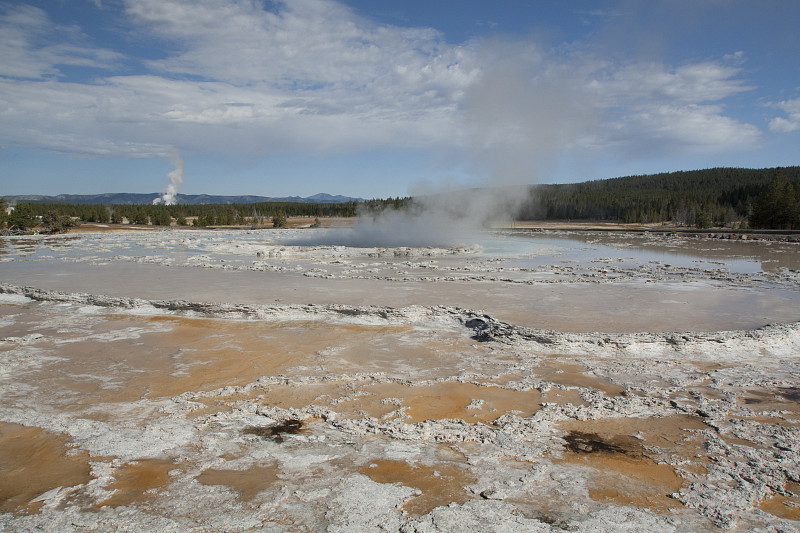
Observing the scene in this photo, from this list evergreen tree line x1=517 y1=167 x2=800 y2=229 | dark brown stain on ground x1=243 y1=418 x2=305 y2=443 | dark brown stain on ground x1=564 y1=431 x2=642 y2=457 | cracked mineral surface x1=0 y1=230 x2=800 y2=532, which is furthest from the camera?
evergreen tree line x1=517 y1=167 x2=800 y2=229

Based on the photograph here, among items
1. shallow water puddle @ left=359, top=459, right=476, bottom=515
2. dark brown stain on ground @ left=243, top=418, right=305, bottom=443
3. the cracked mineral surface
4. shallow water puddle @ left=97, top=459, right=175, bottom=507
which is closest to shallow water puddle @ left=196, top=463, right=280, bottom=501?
the cracked mineral surface

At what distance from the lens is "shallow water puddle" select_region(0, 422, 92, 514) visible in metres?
4.04

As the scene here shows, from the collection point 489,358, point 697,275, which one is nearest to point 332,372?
point 489,358

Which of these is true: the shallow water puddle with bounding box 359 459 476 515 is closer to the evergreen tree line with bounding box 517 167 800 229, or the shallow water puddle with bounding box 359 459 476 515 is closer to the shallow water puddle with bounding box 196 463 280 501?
the shallow water puddle with bounding box 196 463 280 501

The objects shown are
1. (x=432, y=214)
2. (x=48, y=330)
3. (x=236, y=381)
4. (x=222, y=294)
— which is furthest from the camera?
(x=432, y=214)

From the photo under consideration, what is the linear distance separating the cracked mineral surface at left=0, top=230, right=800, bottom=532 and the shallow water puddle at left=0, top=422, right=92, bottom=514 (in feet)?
0.08

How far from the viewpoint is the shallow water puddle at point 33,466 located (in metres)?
4.04

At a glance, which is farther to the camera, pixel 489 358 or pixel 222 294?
pixel 222 294

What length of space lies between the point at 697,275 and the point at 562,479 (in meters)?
18.0

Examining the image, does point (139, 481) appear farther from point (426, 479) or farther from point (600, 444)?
point (600, 444)

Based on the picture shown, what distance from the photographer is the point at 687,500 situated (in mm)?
3982

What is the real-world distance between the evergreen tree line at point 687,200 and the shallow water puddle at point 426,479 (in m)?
43.4

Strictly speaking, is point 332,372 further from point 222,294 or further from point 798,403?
Result: point 222,294

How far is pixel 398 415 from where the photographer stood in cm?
585
